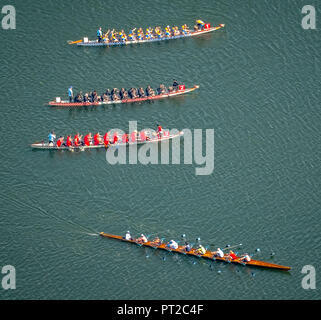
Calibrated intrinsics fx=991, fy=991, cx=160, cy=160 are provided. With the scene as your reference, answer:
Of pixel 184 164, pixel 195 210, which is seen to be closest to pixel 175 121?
pixel 184 164

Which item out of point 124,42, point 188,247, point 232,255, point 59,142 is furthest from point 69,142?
point 232,255

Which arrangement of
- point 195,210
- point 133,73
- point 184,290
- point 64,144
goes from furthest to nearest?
point 133,73, point 64,144, point 195,210, point 184,290

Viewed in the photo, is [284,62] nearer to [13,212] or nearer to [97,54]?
[97,54]

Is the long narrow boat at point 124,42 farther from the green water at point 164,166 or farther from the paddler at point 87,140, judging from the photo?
the paddler at point 87,140

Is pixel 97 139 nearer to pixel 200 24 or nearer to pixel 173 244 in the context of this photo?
pixel 173 244

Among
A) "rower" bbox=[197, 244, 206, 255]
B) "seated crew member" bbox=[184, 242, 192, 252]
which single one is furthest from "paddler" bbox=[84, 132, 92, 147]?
"rower" bbox=[197, 244, 206, 255]
